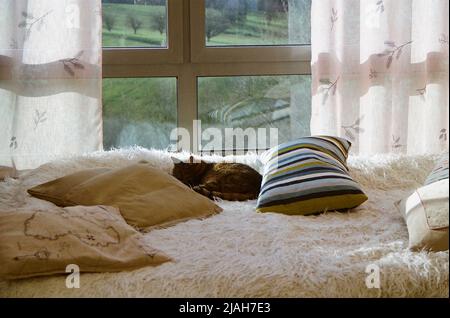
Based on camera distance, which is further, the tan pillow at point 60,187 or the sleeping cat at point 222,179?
the sleeping cat at point 222,179

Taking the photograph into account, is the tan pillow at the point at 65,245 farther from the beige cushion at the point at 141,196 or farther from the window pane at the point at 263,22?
the window pane at the point at 263,22

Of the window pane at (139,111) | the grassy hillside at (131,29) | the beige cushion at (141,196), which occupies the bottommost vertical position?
the beige cushion at (141,196)

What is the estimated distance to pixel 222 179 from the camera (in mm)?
2369

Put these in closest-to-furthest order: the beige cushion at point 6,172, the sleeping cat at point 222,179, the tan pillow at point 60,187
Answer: the tan pillow at point 60,187 → the sleeping cat at point 222,179 → the beige cushion at point 6,172

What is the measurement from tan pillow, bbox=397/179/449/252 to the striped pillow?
1.00ft

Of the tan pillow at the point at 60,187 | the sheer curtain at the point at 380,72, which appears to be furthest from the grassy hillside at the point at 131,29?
the tan pillow at the point at 60,187

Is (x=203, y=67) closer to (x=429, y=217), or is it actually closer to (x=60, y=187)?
(x=60, y=187)

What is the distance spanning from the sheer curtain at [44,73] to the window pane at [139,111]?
0.77 feet

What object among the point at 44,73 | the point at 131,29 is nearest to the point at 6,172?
the point at 44,73

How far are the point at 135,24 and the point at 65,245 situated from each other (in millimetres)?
1542

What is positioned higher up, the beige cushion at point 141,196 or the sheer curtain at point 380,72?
the sheer curtain at point 380,72

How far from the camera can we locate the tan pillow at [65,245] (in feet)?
4.85

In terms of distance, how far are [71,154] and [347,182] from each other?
1134mm

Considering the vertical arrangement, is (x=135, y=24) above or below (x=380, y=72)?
above
